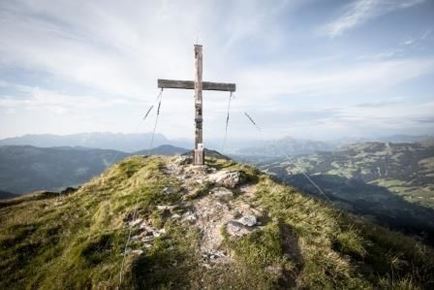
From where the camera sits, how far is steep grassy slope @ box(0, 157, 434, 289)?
361 inches

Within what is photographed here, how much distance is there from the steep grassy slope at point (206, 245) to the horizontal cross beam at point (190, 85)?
589 centimetres

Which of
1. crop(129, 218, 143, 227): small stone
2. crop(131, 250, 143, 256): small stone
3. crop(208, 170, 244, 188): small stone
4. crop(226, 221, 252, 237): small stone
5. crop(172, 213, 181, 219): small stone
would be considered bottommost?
crop(131, 250, 143, 256): small stone

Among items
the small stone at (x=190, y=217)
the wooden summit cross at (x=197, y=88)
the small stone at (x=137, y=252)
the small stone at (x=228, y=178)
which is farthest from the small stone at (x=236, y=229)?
the wooden summit cross at (x=197, y=88)

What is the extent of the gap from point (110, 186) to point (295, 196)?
11756 millimetres

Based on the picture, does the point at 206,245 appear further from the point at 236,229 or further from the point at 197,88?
the point at 197,88

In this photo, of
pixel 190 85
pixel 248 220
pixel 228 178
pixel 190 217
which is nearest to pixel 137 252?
pixel 190 217

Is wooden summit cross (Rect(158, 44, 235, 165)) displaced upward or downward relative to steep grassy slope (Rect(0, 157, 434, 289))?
upward

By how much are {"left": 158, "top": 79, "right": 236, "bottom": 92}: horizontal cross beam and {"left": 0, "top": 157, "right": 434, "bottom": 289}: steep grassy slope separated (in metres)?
5.89

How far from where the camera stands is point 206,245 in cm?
1086

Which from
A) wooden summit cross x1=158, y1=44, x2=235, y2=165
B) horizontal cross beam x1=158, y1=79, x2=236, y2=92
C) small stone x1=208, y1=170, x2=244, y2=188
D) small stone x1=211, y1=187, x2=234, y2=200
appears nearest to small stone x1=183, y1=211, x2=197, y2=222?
small stone x1=211, y1=187, x2=234, y2=200

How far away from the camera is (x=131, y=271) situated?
948cm

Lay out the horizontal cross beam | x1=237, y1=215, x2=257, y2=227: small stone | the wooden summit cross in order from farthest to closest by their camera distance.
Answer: the wooden summit cross
the horizontal cross beam
x1=237, y1=215, x2=257, y2=227: small stone

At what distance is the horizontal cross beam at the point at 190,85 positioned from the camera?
18.5 m

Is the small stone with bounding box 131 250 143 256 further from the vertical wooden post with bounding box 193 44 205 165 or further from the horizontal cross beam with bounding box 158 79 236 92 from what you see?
the horizontal cross beam with bounding box 158 79 236 92
